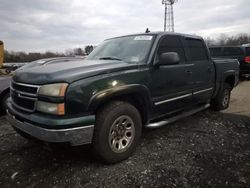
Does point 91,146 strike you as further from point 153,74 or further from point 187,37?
point 187,37

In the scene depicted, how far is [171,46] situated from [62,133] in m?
2.56

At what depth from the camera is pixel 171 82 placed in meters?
3.80

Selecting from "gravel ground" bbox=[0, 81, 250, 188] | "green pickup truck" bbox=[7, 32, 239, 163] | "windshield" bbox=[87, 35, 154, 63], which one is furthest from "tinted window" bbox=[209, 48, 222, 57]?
"windshield" bbox=[87, 35, 154, 63]

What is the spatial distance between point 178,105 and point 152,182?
5.81 feet

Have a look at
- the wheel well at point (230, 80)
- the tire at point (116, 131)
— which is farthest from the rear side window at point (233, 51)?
the tire at point (116, 131)

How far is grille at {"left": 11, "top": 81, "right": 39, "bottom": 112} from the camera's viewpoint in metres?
2.74

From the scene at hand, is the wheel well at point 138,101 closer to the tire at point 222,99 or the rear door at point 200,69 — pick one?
the rear door at point 200,69

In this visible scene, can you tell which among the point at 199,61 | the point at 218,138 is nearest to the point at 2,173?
the point at 218,138

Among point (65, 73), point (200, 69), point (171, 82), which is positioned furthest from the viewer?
point (200, 69)

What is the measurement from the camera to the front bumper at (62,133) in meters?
2.54

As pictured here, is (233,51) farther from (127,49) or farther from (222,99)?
(127,49)

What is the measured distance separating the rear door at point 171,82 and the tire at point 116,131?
0.56m

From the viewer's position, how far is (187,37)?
15.2ft

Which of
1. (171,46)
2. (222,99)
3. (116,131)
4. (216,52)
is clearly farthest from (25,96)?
(216,52)
